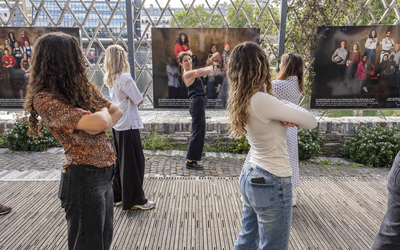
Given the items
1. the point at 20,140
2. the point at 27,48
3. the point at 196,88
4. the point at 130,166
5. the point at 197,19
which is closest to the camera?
the point at 130,166

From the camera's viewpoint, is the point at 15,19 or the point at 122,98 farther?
the point at 15,19

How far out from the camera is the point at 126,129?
9.51 feet

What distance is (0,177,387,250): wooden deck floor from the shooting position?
246cm

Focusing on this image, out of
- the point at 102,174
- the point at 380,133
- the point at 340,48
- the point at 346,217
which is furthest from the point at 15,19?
the point at 380,133

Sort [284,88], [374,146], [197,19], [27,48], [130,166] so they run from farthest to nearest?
[197,19]
[27,48]
[374,146]
[130,166]
[284,88]

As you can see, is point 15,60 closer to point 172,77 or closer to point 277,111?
point 172,77

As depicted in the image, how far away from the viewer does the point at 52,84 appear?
145 centimetres

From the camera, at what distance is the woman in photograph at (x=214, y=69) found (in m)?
4.70

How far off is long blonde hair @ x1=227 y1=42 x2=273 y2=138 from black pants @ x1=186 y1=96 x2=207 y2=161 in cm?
246

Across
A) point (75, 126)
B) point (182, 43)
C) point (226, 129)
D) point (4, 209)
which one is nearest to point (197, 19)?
point (182, 43)

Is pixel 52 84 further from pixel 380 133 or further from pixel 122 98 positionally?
pixel 380 133

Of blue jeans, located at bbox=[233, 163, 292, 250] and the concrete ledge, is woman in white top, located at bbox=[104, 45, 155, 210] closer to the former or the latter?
blue jeans, located at bbox=[233, 163, 292, 250]

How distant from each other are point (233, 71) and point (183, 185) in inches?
90.9

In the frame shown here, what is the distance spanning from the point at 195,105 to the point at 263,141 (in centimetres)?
258
